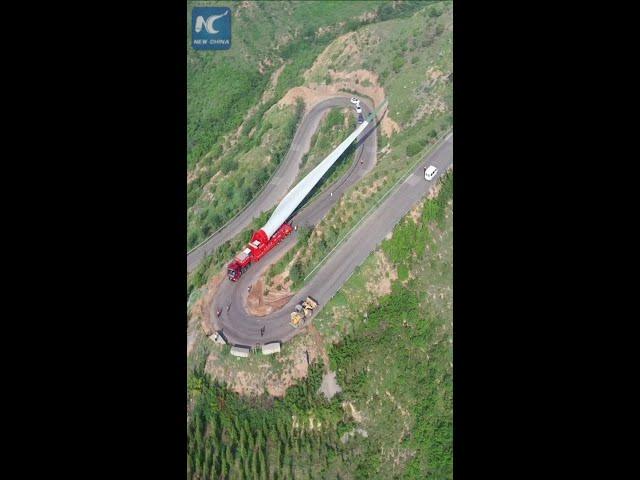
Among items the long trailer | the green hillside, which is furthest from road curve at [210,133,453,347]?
the green hillside

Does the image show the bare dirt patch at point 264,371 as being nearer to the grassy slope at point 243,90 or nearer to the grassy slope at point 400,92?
the grassy slope at point 400,92

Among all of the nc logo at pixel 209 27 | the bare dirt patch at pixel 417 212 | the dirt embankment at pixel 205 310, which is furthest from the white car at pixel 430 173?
the nc logo at pixel 209 27

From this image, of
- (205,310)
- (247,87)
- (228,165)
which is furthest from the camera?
(247,87)

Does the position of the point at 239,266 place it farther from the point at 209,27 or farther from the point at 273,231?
the point at 209,27

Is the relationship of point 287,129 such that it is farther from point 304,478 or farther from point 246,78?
point 304,478

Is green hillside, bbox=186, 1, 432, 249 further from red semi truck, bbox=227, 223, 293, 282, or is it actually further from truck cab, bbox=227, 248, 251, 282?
red semi truck, bbox=227, 223, 293, 282

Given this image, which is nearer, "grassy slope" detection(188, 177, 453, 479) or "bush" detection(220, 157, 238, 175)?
"grassy slope" detection(188, 177, 453, 479)

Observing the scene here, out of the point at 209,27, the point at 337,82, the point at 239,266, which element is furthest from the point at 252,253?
the point at 337,82
